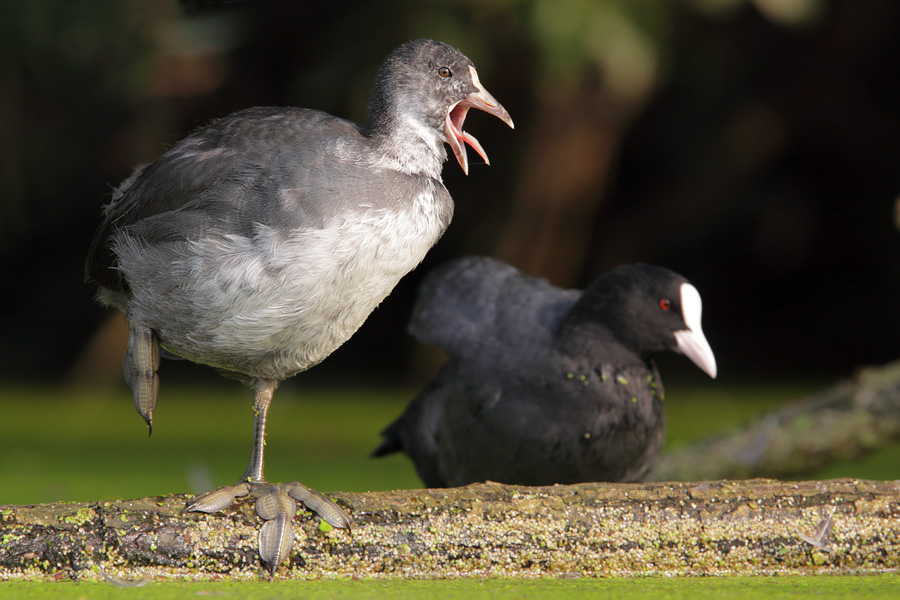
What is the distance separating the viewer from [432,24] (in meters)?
4.46

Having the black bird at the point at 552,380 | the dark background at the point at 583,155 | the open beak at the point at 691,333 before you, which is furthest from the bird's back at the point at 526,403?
the dark background at the point at 583,155

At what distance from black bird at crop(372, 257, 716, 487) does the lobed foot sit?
2.55 ft

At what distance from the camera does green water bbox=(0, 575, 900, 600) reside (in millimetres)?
1445

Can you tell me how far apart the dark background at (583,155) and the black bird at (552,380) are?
2.21 m

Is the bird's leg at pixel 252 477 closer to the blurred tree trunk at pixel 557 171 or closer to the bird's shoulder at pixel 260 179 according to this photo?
the bird's shoulder at pixel 260 179

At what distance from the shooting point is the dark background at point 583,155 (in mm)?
4910

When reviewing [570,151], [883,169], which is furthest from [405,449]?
[883,169]

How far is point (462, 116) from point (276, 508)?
0.74 m

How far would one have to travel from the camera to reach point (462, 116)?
1.85 m

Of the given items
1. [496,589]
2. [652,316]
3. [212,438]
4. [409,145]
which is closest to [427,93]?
[409,145]

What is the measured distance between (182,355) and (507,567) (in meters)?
0.66

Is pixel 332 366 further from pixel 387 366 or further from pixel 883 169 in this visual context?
pixel 883 169

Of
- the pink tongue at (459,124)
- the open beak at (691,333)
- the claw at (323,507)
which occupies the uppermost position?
the pink tongue at (459,124)

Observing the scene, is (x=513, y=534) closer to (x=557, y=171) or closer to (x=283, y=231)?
(x=283, y=231)
